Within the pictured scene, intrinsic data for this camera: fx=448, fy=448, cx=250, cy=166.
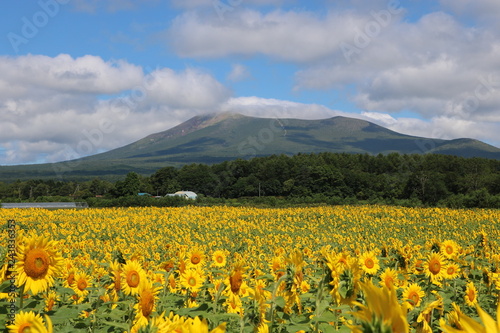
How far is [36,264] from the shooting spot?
3.12m

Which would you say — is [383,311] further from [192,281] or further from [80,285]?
[80,285]

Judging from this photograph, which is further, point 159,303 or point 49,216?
point 49,216

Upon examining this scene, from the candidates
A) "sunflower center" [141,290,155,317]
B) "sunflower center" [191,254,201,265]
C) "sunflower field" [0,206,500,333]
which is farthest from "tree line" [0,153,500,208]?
"sunflower center" [141,290,155,317]

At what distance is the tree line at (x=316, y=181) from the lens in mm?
66188

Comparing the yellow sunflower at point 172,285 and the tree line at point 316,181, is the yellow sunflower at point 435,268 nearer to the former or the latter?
the yellow sunflower at point 172,285

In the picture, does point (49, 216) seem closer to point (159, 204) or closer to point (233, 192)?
point (159, 204)

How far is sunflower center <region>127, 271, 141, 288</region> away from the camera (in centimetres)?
362

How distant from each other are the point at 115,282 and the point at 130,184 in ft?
259

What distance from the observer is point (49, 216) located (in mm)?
32656

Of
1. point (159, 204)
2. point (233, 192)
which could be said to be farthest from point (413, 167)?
point (159, 204)

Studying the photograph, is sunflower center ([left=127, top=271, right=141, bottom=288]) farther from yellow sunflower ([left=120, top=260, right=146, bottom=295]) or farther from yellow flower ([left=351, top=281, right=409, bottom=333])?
yellow flower ([left=351, top=281, right=409, bottom=333])

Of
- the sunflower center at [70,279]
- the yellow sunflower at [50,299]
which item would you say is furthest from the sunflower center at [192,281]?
the sunflower center at [70,279]

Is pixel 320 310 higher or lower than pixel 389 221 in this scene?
higher

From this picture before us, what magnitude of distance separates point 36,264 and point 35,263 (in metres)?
0.01
